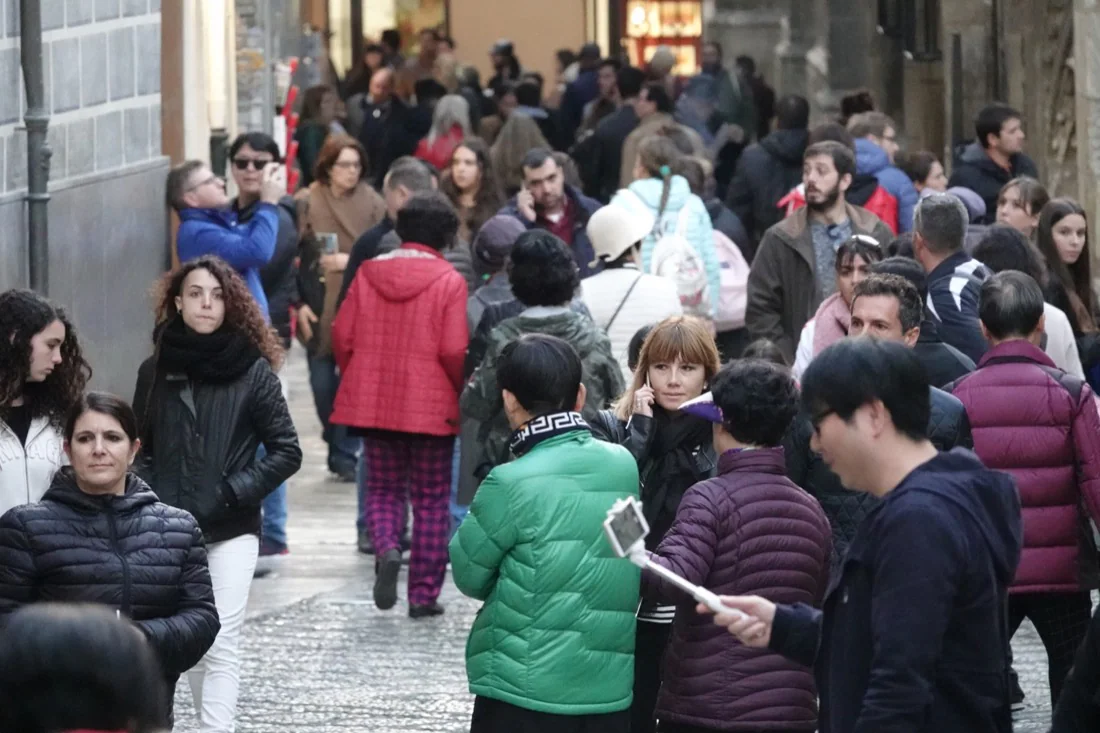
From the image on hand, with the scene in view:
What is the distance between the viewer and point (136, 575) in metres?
5.69

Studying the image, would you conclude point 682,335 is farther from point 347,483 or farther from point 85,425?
point 347,483

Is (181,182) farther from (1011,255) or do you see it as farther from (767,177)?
(767,177)

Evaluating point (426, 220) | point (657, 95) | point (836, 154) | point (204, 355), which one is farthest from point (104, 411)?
point (657, 95)

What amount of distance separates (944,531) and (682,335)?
2691 mm

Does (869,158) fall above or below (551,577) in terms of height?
above

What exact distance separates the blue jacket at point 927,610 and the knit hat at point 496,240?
615cm

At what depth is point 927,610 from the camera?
4078mm

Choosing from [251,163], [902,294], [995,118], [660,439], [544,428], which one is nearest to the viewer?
[544,428]

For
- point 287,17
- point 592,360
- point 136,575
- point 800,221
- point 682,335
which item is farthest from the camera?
point 287,17

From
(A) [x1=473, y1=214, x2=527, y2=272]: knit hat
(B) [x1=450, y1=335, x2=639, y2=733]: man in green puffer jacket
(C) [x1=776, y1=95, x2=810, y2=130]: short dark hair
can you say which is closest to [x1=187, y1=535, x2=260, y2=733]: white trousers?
(B) [x1=450, y1=335, x2=639, y2=733]: man in green puffer jacket

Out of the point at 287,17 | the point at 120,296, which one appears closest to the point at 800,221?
the point at 120,296

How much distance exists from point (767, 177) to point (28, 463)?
8.11 metres

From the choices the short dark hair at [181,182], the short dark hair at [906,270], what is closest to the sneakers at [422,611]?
the short dark hair at [181,182]

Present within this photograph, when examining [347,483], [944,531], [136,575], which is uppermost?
[944,531]
